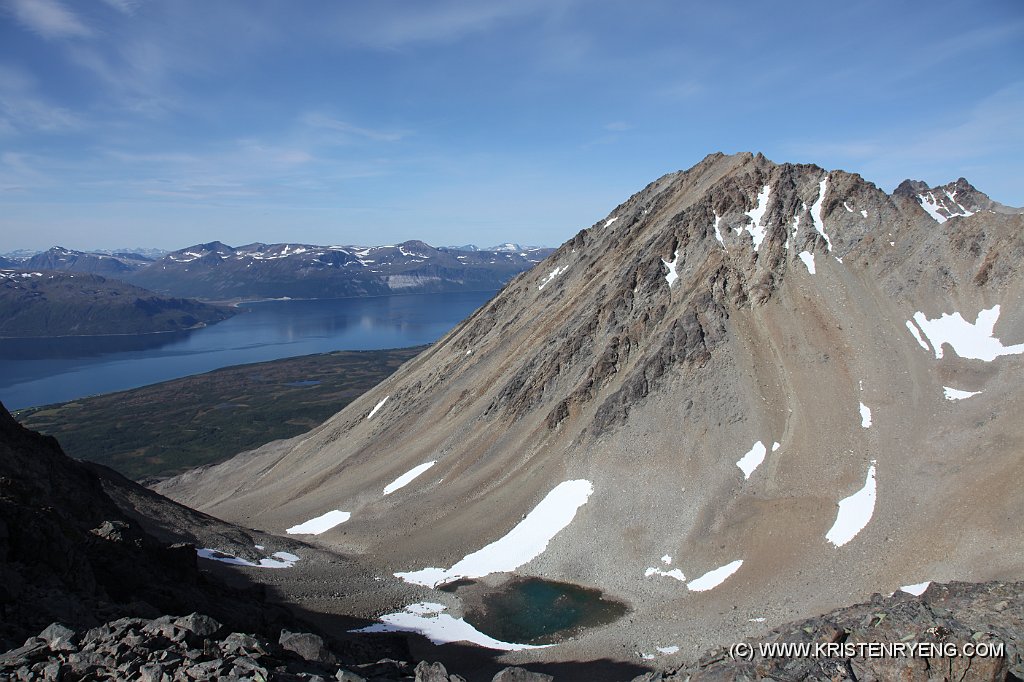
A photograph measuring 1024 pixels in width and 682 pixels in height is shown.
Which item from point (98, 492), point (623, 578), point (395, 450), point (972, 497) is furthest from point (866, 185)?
point (98, 492)

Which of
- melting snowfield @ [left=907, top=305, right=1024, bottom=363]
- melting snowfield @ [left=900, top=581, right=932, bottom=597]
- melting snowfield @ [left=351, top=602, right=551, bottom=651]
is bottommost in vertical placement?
melting snowfield @ [left=351, top=602, right=551, bottom=651]

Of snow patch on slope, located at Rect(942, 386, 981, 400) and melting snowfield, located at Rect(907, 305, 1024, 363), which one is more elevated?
melting snowfield, located at Rect(907, 305, 1024, 363)

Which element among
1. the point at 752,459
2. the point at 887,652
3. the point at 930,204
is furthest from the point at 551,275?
the point at 930,204

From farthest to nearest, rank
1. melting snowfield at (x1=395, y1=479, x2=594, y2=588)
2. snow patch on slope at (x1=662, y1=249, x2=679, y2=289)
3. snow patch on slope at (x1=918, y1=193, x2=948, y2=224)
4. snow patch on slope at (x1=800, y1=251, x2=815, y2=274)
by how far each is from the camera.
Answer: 1. snow patch on slope at (x1=918, y1=193, x2=948, y2=224)
2. snow patch on slope at (x1=662, y1=249, x2=679, y2=289)
3. snow patch on slope at (x1=800, y1=251, x2=815, y2=274)
4. melting snowfield at (x1=395, y1=479, x2=594, y2=588)

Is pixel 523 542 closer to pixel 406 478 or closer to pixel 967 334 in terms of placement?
pixel 406 478

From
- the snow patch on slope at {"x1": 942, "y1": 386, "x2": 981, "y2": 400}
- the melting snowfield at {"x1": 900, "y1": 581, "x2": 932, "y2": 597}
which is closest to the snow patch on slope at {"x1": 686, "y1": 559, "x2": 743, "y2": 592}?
the melting snowfield at {"x1": 900, "y1": 581, "x2": 932, "y2": 597}

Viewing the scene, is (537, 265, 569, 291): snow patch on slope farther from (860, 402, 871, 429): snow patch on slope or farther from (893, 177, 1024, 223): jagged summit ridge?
(893, 177, 1024, 223): jagged summit ridge

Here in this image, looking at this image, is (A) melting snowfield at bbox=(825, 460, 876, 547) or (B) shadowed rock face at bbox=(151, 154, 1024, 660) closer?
(B) shadowed rock face at bbox=(151, 154, 1024, 660)
